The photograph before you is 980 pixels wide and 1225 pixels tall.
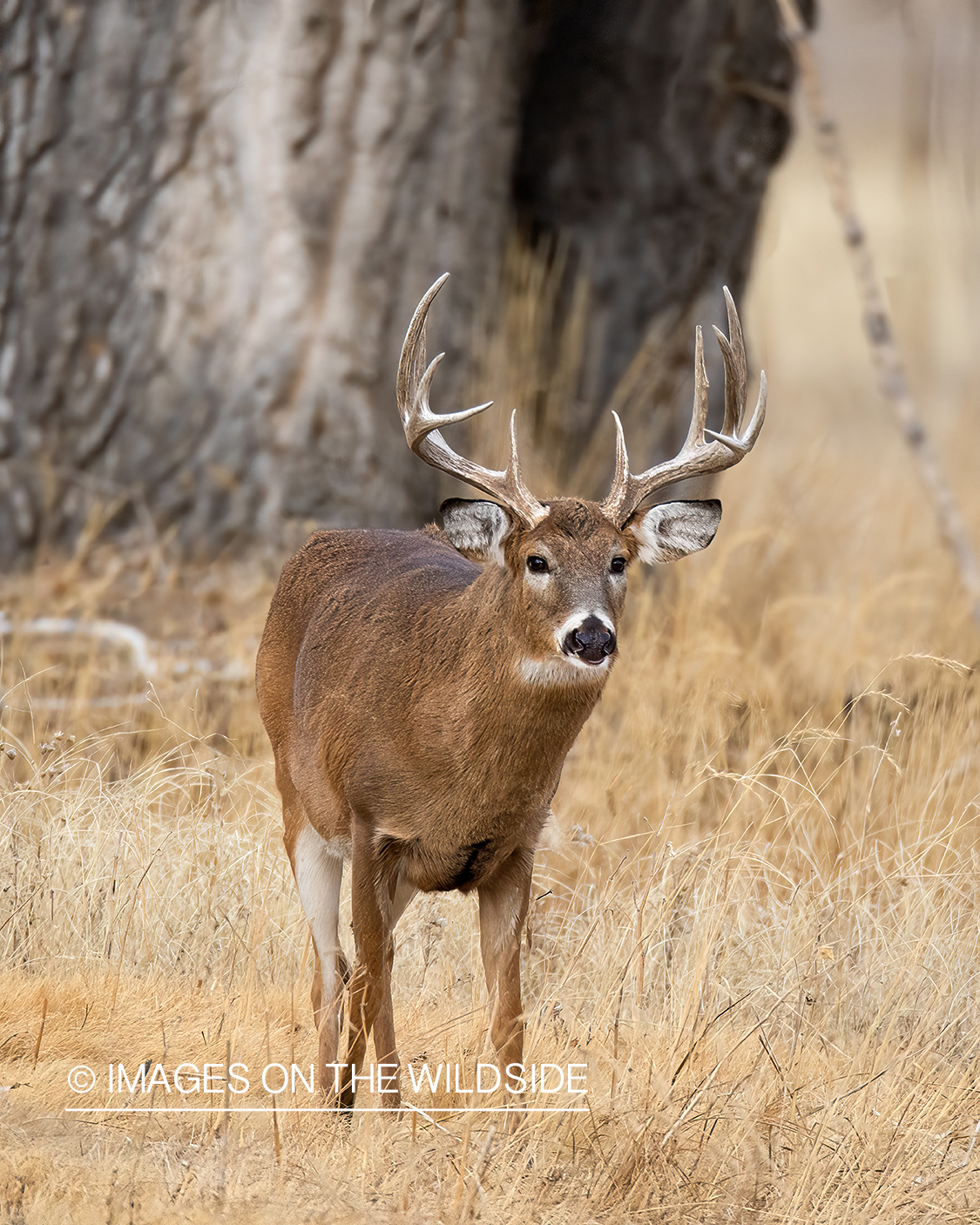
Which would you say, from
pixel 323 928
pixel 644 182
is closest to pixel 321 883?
pixel 323 928

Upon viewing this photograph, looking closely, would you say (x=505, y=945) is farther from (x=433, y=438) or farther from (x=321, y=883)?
(x=433, y=438)

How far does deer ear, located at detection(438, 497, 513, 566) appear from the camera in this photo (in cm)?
367

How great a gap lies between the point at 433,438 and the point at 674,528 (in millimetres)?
617

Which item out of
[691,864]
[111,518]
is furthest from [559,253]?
[691,864]

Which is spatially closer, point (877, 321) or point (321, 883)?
point (321, 883)

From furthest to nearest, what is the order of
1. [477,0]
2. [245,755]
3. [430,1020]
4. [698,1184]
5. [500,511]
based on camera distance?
[477,0], [245,755], [430,1020], [500,511], [698,1184]

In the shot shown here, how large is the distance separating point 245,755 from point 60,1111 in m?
2.48

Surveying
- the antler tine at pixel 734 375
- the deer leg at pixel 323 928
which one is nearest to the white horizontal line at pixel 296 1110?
the deer leg at pixel 323 928

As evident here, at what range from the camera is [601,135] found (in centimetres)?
765

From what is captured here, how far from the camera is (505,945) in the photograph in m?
3.77

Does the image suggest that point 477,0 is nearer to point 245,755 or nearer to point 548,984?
point 245,755

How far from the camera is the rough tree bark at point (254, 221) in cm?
697
